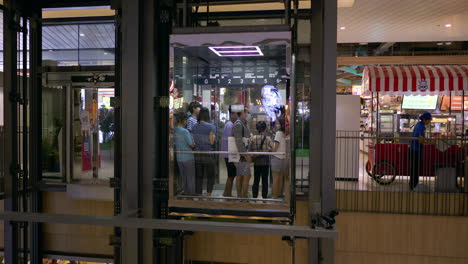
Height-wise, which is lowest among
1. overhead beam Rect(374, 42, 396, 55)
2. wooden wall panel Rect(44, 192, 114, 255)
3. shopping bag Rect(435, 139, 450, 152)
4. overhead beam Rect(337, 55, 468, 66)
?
wooden wall panel Rect(44, 192, 114, 255)

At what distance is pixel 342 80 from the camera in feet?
52.7

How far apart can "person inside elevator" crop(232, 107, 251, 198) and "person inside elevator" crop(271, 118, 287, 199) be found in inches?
10.4

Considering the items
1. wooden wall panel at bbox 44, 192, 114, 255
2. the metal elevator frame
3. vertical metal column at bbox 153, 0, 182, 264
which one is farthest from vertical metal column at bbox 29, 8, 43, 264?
vertical metal column at bbox 153, 0, 182, 264

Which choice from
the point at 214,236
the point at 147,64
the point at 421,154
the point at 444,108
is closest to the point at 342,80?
the point at 444,108

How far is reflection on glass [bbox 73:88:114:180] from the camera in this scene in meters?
5.27

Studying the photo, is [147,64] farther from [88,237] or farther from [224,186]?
[88,237]

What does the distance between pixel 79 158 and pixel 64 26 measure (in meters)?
1.70

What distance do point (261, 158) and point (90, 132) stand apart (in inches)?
103

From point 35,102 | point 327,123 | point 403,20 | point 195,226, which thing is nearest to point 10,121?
point 35,102

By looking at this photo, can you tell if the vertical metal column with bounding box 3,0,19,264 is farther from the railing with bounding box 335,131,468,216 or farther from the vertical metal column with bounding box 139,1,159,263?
the railing with bounding box 335,131,468,216

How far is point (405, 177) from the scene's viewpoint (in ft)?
25.7

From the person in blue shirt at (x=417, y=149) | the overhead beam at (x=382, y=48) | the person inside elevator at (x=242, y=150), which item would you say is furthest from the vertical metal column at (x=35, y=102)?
the overhead beam at (x=382, y=48)

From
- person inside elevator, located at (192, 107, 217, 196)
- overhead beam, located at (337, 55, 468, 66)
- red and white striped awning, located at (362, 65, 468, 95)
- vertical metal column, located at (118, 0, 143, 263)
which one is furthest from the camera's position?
overhead beam, located at (337, 55, 468, 66)

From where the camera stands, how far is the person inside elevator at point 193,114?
12.6ft
